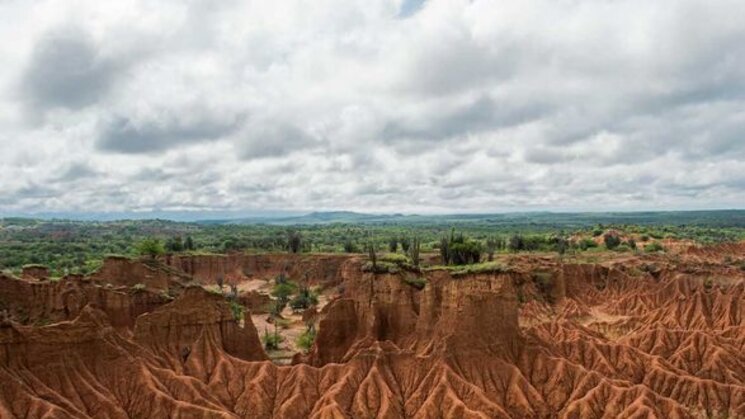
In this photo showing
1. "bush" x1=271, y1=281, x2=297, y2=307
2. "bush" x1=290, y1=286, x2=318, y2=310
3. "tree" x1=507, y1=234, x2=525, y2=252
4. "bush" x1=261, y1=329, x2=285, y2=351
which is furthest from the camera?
"tree" x1=507, y1=234, x2=525, y2=252

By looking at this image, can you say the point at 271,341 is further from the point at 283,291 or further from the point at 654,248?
the point at 654,248

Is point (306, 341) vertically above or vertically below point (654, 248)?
below

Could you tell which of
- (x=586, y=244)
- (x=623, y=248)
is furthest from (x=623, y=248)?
(x=586, y=244)

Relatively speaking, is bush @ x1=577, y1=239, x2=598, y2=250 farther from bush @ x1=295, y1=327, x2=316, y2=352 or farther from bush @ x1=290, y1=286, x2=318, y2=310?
bush @ x1=295, y1=327, x2=316, y2=352

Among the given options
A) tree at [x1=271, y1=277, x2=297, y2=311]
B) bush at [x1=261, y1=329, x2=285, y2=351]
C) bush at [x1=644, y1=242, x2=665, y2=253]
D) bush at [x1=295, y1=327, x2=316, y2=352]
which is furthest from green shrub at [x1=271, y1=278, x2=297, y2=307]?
bush at [x1=644, y1=242, x2=665, y2=253]

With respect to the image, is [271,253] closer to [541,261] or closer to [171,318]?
[541,261]

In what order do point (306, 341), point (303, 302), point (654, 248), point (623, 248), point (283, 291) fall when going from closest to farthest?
point (306, 341) → point (303, 302) → point (283, 291) → point (654, 248) → point (623, 248)

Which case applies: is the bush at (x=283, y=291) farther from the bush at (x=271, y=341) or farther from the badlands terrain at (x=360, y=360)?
the badlands terrain at (x=360, y=360)

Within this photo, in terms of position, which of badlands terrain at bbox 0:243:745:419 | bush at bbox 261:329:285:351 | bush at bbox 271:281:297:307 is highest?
badlands terrain at bbox 0:243:745:419

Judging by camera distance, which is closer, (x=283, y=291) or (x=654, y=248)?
(x=283, y=291)
